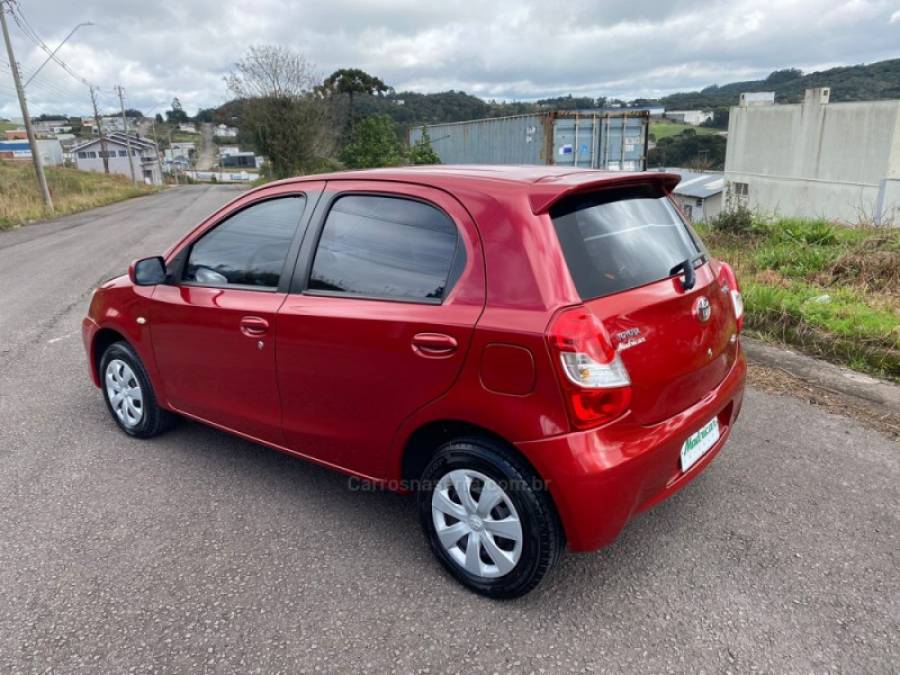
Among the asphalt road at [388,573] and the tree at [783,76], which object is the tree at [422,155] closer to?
the asphalt road at [388,573]

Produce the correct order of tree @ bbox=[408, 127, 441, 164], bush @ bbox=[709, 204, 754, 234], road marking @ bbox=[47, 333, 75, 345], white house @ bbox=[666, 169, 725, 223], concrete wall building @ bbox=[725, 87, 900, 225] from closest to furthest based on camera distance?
road marking @ bbox=[47, 333, 75, 345]
bush @ bbox=[709, 204, 754, 234]
tree @ bbox=[408, 127, 441, 164]
concrete wall building @ bbox=[725, 87, 900, 225]
white house @ bbox=[666, 169, 725, 223]

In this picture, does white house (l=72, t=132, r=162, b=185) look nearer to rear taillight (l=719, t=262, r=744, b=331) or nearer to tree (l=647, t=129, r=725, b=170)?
tree (l=647, t=129, r=725, b=170)

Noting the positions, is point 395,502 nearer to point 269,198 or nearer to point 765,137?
point 269,198

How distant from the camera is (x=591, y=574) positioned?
267 centimetres

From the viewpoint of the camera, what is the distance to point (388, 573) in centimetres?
270

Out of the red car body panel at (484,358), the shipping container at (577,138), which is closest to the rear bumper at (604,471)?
the red car body panel at (484,358)

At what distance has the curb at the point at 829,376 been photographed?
410cm

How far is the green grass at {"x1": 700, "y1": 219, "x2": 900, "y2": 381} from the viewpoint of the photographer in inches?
188

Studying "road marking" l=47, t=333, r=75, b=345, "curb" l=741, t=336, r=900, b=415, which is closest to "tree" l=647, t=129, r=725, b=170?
"curb" l=741, t=336, r=900, b=415

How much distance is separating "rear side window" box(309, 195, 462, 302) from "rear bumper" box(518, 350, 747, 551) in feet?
2.54

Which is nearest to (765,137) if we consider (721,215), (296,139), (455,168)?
(296,139)

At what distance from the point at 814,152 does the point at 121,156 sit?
78.7 metres

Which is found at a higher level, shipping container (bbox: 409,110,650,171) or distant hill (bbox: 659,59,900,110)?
distant hill (bbox: 659,59,900,110)

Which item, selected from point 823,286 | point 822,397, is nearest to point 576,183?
point 822,397
